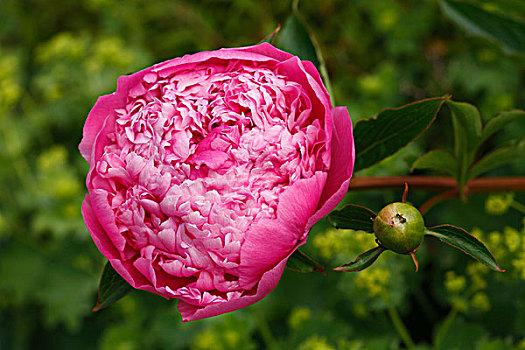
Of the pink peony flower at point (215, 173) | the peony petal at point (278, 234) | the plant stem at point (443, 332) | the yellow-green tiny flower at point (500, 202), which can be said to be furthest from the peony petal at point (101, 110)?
the plant stem at point (443, 332)

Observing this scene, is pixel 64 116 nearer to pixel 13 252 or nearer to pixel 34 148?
pixel 34 148

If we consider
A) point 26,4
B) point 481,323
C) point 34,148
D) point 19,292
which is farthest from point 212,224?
point 26,4

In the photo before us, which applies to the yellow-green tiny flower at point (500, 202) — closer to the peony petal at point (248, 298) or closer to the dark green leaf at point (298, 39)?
the dark green leaf at point (298, 39)

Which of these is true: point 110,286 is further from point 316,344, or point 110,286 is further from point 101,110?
point 316,344

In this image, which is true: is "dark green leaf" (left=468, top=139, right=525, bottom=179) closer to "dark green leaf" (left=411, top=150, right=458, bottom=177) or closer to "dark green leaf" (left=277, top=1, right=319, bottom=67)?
"dark green leaf" (left=411, top=150, right=458, bottom=177)

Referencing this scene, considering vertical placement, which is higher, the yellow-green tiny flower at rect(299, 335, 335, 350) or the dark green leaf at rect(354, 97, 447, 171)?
Answer: the dark green leaf at rect(354, 97, 447, 171)

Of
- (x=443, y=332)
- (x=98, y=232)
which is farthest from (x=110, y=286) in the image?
(x=443, y=332)

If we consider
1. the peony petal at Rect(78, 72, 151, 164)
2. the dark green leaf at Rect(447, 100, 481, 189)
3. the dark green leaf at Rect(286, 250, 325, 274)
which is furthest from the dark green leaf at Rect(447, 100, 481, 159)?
the peony petal at Rect(78, 72, 151, 164)
